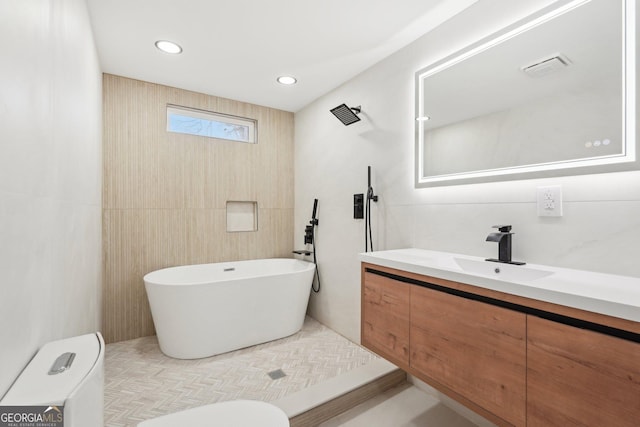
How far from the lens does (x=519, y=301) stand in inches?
42.5

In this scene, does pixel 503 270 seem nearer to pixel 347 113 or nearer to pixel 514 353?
pixel 514 353

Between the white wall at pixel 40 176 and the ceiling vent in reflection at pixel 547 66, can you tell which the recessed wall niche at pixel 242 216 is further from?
the ceiling vent in reflection at pixel 547 66

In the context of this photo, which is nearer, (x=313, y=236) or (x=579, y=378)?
(x=579, y=378)

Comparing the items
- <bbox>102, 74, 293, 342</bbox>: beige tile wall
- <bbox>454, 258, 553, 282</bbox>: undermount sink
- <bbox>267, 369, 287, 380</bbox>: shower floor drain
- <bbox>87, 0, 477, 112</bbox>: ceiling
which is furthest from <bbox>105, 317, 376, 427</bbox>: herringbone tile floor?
<bbox>87, 0, 477, 112</bbox>: ceiling

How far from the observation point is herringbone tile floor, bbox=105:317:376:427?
1842mm

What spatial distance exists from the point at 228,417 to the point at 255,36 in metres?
2.28

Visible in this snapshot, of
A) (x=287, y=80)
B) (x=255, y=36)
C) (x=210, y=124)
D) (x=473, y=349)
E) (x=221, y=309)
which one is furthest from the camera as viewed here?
(x=210, y=124)

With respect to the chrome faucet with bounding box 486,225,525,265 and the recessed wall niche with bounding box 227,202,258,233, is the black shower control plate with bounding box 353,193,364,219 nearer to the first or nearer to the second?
the chrome faucet with bounding box 486,225,525,265

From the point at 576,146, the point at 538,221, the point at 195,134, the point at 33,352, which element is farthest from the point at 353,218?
the point at 33,352

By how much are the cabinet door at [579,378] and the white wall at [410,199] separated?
54 centimetres

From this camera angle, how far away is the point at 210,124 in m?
3.21

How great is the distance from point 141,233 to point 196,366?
1.36 meters

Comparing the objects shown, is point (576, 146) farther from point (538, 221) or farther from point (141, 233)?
point (141, 233)

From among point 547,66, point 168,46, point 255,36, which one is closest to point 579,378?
point 547,66
